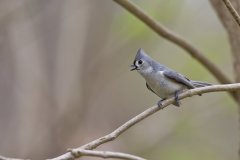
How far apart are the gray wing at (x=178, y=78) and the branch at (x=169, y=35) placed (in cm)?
25

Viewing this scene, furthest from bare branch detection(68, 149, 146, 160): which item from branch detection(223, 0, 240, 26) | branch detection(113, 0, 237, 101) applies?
branch detection(113, 0, 237, 101)

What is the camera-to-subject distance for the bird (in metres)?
1.82

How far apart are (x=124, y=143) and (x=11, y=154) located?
32.0 inches

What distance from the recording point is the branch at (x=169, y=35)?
197 centimetres

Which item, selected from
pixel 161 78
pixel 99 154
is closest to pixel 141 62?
pixel 161 78

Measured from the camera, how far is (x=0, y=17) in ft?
10.4

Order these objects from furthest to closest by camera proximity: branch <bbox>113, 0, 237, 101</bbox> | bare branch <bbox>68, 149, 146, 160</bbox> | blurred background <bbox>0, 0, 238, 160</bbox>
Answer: blurred background <bbox>0, 0, 238, 160</bbox> → branch <bbox>113, 0, 237, 101</bbox> → bare branch <bbox>68, 149, 146, 160</bbox>

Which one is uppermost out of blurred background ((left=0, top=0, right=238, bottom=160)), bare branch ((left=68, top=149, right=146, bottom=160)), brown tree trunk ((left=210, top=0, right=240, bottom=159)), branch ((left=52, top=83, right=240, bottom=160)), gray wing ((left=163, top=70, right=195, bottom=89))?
blurred background ((left=0, top=0, right=238, bottom=160))

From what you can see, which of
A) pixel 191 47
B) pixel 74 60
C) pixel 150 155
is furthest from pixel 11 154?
pixel 191 47

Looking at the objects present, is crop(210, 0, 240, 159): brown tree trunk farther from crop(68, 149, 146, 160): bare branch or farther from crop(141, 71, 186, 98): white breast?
crop(68, 149, 146, 160): bare branch

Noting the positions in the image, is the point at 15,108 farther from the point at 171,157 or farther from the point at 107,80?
the point at 171,157

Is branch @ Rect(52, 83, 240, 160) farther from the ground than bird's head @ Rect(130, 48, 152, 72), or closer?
closer

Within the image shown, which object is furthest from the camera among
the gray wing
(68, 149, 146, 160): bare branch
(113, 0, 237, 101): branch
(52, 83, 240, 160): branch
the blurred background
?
the blurred background

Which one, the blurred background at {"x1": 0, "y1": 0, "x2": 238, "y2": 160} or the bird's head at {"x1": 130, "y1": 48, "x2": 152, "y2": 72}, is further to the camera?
the blurred background at {"x1": 0, "y1": 0, "x2": 238, "y2": 160}
